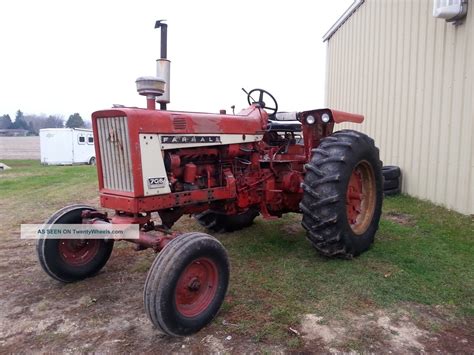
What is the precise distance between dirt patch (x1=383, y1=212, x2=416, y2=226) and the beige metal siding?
0.72 m

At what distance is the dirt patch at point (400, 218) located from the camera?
5.67 metres

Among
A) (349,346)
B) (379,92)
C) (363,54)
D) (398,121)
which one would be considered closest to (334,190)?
(349,346)

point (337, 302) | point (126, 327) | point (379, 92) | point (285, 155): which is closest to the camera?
point (126, 327)

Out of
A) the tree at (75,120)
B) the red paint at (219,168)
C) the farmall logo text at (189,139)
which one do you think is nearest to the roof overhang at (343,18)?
the red paint at (219,168)

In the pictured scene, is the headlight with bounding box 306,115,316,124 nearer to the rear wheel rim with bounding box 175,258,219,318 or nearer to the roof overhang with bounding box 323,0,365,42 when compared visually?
the rear wheel rim with bounding box 175,258,219,318

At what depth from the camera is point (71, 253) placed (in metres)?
3.80

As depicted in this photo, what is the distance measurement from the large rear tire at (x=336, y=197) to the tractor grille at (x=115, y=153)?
5.50ft

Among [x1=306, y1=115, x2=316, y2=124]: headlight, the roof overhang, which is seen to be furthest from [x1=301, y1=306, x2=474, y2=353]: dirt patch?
the roof overhang

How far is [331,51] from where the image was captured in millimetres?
11109

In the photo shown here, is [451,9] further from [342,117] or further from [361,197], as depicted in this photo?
[361,197]

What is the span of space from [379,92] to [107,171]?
637 centimetres

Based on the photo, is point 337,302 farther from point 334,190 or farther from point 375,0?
point 375,0

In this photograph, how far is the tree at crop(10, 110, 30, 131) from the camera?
8147 cm

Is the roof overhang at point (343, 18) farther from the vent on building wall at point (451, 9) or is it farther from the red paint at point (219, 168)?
the red paint at point (219, 168)
